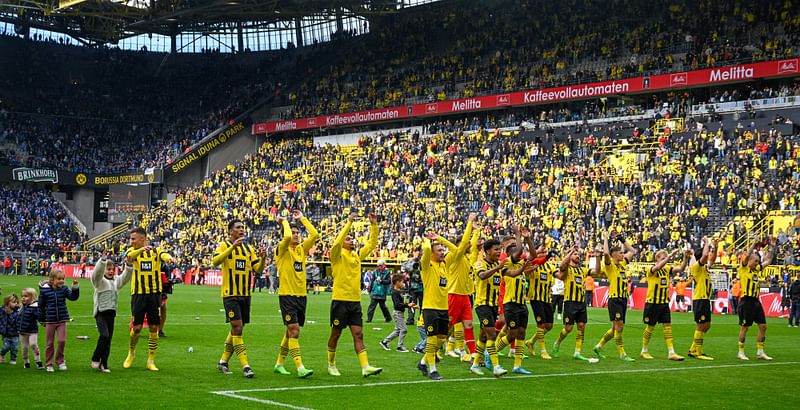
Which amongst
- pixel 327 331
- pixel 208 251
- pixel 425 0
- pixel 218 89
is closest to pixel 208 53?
pixel 218 89

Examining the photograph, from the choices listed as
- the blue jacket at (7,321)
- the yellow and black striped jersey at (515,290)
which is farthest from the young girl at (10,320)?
the yellow and black striped jersey at (515,290)

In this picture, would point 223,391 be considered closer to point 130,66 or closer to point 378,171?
point 378,171

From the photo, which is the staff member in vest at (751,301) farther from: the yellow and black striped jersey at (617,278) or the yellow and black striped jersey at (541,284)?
the yellow and black striped jersey at (541,284)

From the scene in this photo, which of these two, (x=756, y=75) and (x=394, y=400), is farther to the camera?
(x=756, y=75)

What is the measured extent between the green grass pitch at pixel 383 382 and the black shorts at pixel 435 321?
2.56ft

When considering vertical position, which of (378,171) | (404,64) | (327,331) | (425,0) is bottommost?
(327,331)

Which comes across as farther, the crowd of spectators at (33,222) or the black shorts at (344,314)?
the crowd of spectators at (33,222)

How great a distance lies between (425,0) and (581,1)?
13.0 meters

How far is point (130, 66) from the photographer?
85.2 m

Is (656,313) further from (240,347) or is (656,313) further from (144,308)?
(144,308)

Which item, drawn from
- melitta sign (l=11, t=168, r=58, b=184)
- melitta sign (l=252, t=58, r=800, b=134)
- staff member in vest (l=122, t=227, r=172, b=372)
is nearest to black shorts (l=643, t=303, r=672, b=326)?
staff member in vest (l=122, t=227, r=172, b=372)

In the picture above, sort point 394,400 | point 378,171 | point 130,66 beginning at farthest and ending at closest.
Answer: point 130,66
point 378,171
point 394,400

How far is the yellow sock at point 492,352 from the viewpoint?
50.2 feet

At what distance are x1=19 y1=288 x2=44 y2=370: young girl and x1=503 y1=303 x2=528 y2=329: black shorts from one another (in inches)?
302
